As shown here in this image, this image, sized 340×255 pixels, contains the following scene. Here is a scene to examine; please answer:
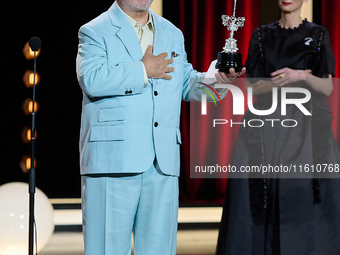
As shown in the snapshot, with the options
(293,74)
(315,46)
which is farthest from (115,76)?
(315,46)

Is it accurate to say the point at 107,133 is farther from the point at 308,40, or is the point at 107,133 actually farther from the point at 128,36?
the point at 308,40

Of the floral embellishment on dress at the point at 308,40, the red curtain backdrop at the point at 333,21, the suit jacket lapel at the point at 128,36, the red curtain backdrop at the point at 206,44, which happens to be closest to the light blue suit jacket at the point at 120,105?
the suit jacket lapel at the point at 128,36

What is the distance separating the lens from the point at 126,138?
75.3 inches

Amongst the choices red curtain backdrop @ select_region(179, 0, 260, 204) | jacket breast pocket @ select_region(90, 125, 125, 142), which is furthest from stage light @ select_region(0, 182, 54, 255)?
red curtain backdrop @ select_region(179, 0, 260, 204)

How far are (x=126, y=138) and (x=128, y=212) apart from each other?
0.28 m

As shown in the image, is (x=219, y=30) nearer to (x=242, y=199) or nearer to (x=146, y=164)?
(x=242, y=199)

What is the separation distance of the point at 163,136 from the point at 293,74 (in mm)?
754

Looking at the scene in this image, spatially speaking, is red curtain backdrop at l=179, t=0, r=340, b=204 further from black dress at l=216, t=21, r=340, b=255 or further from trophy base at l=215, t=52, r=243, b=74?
trophy base at l=215, t=52, r=243, b=74

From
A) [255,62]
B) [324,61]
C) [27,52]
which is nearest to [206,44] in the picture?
[27,52]

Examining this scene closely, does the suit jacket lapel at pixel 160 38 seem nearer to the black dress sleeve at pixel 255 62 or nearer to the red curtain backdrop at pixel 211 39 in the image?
the black dress sleeve at pixel 255 62

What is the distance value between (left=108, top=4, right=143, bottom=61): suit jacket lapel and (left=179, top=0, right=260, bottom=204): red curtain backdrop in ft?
9.11

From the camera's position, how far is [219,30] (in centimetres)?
478

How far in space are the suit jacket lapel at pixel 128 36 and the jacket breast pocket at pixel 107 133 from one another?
28cm

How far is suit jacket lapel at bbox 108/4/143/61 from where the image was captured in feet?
6.41
